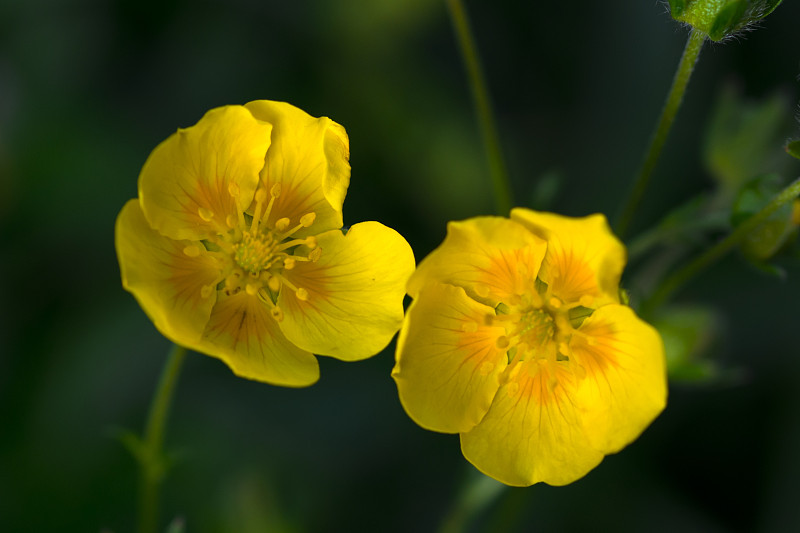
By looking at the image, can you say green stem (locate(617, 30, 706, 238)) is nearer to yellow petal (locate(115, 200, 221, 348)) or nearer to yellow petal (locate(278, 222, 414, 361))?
yellow petal (locate(278, 222, 414, 361))

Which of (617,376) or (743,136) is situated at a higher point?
(743,136)

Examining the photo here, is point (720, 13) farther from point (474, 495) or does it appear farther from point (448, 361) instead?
point (474, 495)

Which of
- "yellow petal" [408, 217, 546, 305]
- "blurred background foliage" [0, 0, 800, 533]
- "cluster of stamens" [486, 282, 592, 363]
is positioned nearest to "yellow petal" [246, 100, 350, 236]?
"yellow petal" [408, 217, 546, 305]

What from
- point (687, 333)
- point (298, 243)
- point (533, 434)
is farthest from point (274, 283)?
point (687, 333)

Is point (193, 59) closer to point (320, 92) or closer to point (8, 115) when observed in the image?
point (320, 92)

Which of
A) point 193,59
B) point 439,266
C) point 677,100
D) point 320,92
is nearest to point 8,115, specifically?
point 193,59

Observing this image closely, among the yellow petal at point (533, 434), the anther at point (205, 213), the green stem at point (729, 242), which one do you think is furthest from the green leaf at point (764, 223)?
the anther at point (205, 213)

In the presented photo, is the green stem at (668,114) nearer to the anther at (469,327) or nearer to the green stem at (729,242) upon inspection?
the green stem at (729,242)
